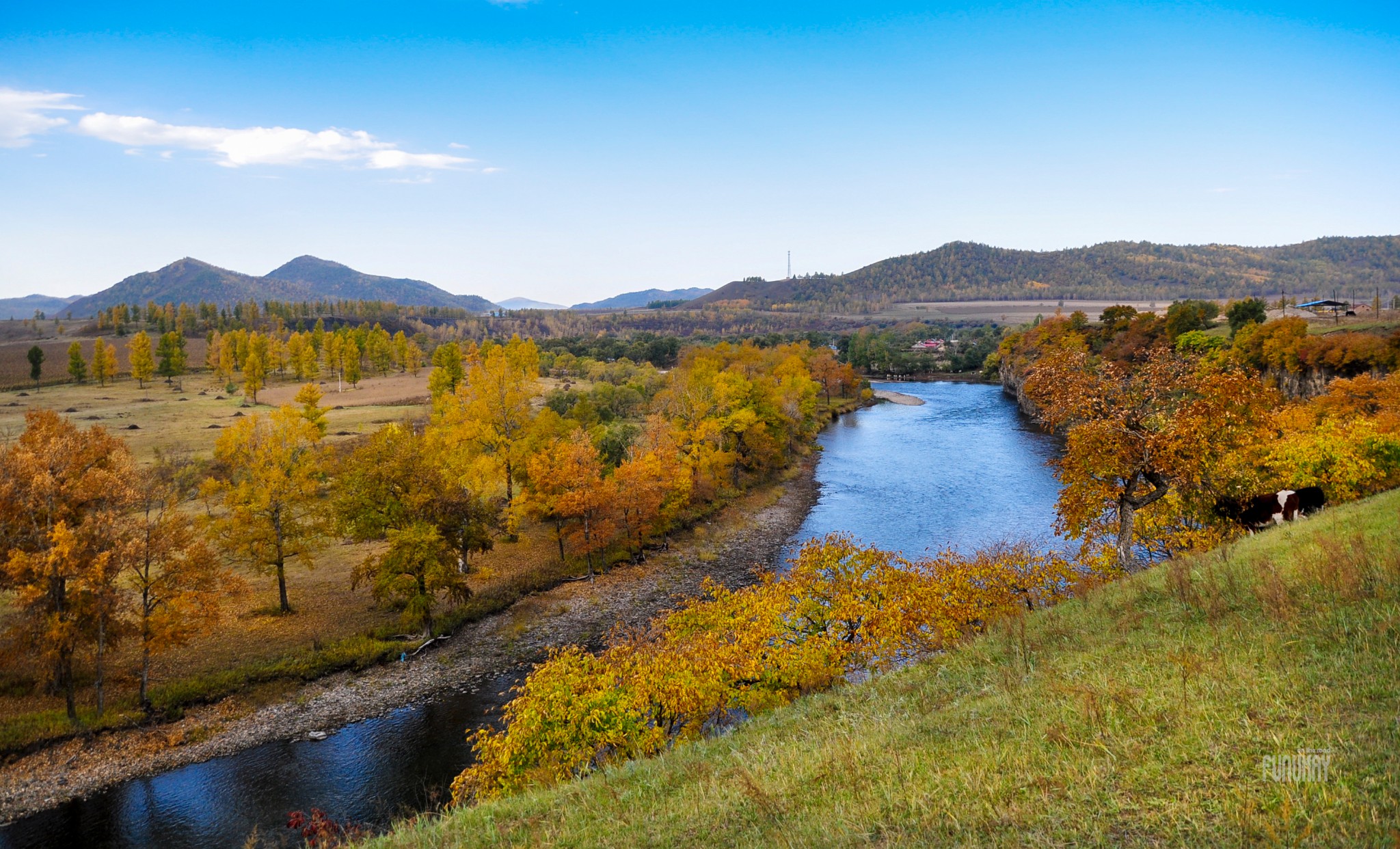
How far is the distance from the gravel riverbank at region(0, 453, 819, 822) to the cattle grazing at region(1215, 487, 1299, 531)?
72.5 feet

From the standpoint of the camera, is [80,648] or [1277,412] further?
[1277,412]

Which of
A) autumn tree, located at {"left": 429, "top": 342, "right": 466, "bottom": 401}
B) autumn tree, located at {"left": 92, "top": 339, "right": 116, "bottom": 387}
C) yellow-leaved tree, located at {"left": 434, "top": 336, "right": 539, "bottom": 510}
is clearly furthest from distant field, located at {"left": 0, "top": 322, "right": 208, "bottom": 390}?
yellow-leaved tree, located at {"left": 434, "top": 336, "right": 539, "bottom": 510}

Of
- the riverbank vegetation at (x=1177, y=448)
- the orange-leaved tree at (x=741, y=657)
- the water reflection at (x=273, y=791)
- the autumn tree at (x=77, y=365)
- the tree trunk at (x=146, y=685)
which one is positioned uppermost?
the autumn tree at (x=77, y=365)

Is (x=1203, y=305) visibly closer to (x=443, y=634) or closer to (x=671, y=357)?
(x=671, y=357)

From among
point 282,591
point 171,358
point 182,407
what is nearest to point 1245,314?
point 282,591

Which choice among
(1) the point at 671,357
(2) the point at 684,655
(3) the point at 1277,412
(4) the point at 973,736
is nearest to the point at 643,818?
(4) the point at 973,736

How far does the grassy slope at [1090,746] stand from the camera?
6.38 meters

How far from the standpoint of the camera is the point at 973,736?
892 cm

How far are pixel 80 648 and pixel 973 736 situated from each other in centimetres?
3466

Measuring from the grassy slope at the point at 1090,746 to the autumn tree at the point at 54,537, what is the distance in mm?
18762

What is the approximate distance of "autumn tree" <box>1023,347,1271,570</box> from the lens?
777 inches

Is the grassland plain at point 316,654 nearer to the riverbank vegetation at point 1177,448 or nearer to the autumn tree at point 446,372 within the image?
the riverbank vegetation at point 1177,448

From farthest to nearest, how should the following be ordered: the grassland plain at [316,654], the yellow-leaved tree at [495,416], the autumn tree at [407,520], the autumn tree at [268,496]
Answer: the yellow-leaved tree at [495,416] < the autumn tree at [268,496] < the autumn tree at [407,520] < the grassland plain at [316,654]

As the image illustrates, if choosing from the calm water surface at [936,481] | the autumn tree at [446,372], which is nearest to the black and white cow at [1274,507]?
the calm water surface at [936,481]
